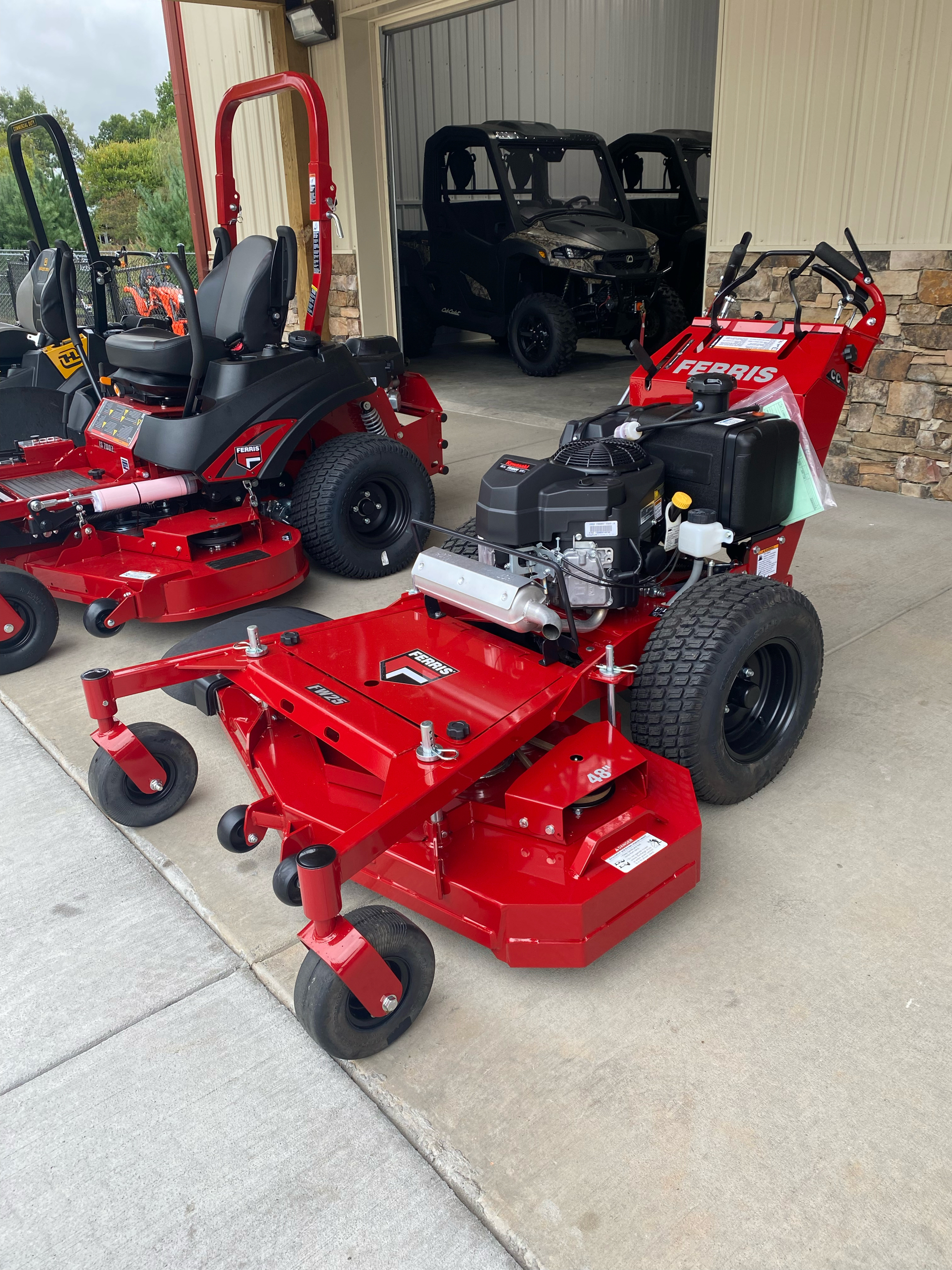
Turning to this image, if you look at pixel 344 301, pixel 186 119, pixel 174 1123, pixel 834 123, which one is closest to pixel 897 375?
pixel 834 123

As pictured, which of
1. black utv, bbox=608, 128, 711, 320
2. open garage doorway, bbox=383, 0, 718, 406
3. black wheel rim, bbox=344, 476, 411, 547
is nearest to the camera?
black wheel rim, bbox=344, 476, 411, 547

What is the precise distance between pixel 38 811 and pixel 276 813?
3.00 ft

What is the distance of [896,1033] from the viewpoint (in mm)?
1942

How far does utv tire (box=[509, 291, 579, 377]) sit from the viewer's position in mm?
8820

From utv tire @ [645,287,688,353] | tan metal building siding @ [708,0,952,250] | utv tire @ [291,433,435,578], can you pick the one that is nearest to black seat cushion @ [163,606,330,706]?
utv tire @ [291,433,435,578]

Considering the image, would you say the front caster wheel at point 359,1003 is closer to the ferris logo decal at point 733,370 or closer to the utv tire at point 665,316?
the ferris logo decal at point 733,370

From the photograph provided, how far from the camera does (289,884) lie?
1.89 metres

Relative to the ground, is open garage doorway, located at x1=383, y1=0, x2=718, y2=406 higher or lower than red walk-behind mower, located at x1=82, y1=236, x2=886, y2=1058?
higher

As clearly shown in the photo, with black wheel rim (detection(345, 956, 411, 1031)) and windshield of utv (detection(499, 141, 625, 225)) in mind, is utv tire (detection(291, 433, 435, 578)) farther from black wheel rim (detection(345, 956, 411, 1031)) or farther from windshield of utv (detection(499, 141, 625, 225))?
windshield of utv (detection(499, 141, 625, 225))

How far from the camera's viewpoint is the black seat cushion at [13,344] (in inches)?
211

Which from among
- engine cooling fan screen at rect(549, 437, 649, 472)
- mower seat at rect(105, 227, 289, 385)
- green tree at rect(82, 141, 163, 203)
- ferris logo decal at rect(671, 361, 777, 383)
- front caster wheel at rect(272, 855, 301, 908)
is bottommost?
front caster wheel at rect(272, 855, 301, 908)

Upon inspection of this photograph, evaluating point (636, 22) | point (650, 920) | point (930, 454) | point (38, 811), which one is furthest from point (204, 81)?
point (650, 920)

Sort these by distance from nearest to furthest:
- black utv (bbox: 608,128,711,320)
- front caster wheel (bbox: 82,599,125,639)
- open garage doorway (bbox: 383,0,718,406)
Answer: front caster wheel (bbox: 82,599,125,639)
open garage doorway (bbox: 383,0,718,406)
black utv (bbox: 608,128,711,320)

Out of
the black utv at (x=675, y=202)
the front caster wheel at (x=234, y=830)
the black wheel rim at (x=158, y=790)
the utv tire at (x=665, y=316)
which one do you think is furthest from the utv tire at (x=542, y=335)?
the front caster wheel at (x=234, y=830)
